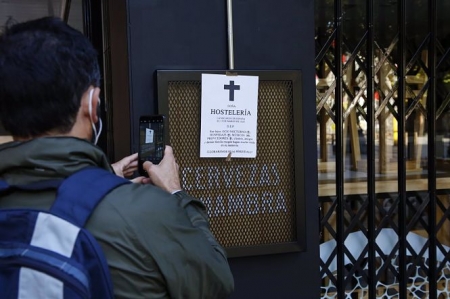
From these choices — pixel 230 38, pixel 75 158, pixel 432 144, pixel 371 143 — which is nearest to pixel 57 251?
pixel 75 158

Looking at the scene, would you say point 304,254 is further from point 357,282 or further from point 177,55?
point 177,55

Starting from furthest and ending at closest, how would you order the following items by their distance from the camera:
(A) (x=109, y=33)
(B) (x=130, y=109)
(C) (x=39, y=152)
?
1. (A) (x=109, y=33)
2. (B) (x=130, y=109)
3. (C) (x=39, y=152)

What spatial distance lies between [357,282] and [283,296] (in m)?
0.84

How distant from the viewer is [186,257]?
4.90 ft

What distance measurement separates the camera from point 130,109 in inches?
118

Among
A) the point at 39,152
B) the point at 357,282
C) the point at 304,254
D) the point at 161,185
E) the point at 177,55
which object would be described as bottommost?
the point at 357,282

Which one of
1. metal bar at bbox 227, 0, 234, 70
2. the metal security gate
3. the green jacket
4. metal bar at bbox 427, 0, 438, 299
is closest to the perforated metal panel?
metal bar at bbox 227, 0, 234, 70

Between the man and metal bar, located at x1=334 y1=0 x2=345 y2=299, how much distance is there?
2307 millimetres

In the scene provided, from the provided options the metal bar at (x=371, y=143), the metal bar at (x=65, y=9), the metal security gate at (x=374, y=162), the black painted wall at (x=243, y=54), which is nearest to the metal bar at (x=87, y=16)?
the metal bar at (x=65, y=9)

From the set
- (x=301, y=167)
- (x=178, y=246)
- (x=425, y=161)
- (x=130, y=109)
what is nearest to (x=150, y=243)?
(x=178, y=246)

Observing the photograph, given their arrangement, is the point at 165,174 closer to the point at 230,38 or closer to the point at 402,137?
the point at 230,38

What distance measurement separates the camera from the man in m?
1.38

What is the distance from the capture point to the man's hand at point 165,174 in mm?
1850

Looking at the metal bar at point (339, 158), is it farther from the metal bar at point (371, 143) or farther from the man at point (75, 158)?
the man at point (75, 158)
